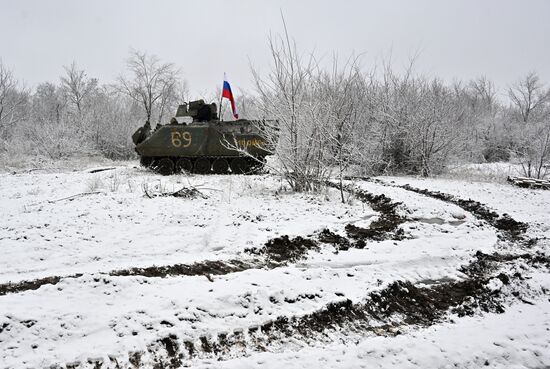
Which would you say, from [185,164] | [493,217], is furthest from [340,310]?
[185,164]

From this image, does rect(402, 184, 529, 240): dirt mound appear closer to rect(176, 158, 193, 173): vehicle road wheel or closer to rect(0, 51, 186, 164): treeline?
rect(176, 158, 193, 173): vehicle road wheel

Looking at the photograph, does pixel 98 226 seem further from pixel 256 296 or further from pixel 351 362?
pixel 351 362

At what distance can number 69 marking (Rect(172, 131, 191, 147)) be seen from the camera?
546 inches

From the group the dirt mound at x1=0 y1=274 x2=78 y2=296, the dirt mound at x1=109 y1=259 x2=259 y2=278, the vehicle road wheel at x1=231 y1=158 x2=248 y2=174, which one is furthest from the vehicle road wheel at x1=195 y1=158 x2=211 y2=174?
the dirt mound at x1=0 y1=274 x2=78 y2=296

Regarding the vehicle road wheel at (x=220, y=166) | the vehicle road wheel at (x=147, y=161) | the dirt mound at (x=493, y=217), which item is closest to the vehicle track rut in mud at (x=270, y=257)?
the dirt mound at (x=493, y=217)

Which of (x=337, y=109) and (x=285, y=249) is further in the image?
(x=337, y=109)

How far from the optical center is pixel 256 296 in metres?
3.58

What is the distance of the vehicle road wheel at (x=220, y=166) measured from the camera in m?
14.1

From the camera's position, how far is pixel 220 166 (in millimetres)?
14086

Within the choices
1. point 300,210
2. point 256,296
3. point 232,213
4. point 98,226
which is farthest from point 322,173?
point 256,296

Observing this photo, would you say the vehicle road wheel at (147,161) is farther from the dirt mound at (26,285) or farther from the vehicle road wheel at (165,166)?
the dirt mound at (26,285)

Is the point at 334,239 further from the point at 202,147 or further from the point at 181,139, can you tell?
the point at 181,139

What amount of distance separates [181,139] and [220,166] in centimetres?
185

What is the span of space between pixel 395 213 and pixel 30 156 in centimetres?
2205
